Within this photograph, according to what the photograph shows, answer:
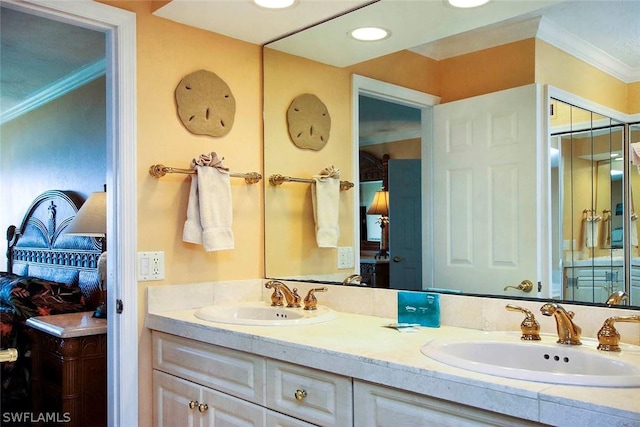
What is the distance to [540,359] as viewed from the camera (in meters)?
1.47

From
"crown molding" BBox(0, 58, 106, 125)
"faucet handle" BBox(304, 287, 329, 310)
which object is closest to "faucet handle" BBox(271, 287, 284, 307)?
"faucet handle" BBox(304, 287, 329, 310)

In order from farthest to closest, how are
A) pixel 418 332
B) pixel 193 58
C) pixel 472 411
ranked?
1. pixel 193 58
2. pixel 418 332
3. pixel 472 411

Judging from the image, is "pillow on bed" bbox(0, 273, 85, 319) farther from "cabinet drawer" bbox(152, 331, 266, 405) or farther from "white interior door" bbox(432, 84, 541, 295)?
"white interior door" bbox(432, 84, 541, 295)

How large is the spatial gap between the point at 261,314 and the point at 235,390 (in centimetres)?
50

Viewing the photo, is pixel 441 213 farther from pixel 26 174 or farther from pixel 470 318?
pixel 26 174

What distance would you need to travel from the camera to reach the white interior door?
1712 mm

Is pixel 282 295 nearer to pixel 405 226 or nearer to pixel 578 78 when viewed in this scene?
pixel 405 226

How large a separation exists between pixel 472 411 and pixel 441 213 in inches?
32.7

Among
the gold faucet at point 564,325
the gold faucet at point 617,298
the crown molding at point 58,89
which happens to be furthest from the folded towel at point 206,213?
the crown molding at point 58,89

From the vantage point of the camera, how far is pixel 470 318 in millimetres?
1800

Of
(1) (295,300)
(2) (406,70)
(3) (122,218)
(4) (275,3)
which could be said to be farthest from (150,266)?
(2) (406,70)

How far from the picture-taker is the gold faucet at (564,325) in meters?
1.46

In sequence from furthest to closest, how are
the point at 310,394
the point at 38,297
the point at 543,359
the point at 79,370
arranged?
the point at 38,297 < the point at 79,370 < the point at 310,394 < the point at 543,359

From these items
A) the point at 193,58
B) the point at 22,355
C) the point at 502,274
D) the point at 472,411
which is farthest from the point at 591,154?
the point at 22,355
